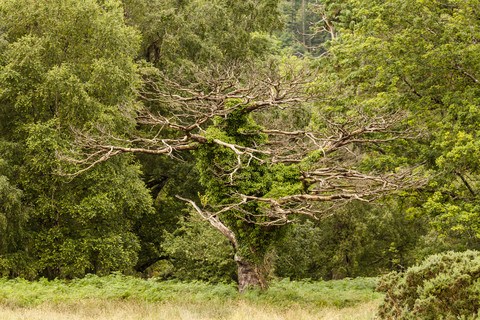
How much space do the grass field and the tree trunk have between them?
59 centimetres

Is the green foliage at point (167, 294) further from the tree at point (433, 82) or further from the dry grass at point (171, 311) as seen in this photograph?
the tree at point (433, 82)

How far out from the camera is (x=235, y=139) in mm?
16312

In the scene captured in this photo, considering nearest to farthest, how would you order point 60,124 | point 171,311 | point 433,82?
point 171,311, point 433,82, point 60,124

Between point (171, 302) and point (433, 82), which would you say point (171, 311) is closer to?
point (171, 302)

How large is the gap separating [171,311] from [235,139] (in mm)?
6253

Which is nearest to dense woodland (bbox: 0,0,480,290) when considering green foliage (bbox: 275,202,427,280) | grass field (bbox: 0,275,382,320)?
grass field (bbox: 0,275,382,320)

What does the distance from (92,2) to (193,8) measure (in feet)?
28.6

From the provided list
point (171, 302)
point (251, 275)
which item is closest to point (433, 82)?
point (251, 275)

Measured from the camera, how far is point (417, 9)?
18.7m

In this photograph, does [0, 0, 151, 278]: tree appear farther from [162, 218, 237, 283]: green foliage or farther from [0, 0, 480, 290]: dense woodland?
[162, 218, 237, 283]: green foliage

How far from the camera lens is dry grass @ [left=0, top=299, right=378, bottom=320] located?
35.9ft

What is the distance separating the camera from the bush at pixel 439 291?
24.4 feet

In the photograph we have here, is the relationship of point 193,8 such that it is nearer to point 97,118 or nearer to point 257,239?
point 97,118

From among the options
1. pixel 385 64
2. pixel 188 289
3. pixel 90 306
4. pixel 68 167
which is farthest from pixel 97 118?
pixel 385 64
